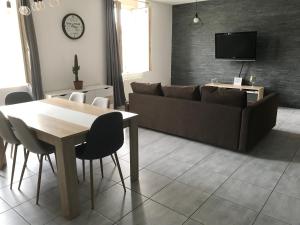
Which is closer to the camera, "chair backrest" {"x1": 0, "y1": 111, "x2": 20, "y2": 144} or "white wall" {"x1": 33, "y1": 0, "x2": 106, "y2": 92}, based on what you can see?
"chair backrest" {"x1": 0, "y1": 111, "x2": 20, "y2": 144}

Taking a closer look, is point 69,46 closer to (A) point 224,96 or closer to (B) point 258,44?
(A) point 224,96

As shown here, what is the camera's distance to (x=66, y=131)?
6.53ft

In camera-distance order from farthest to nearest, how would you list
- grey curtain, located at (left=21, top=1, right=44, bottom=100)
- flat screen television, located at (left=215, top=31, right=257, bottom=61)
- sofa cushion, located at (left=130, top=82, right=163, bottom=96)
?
flat screen television, located at (left=215, top=31, right=257, bottom=61)
grey curtain, located at (left=21, top=1, right=44, bottom=100)
sofa cushion, located at (left=130, top=82, right=163, bottom=96)

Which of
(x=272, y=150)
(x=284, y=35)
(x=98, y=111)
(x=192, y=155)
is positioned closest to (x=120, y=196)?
(x=98, y=111)

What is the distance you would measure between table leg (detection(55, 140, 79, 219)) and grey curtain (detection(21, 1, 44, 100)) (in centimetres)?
275

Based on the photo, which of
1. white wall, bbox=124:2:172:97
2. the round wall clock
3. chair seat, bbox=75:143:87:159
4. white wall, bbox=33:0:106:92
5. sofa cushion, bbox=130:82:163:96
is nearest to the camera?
chair seat, bbox=75:143:87:159

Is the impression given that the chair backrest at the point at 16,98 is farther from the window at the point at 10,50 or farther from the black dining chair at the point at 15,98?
the window at the point at 10,50

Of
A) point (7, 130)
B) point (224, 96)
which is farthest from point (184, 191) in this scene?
point (7, 130)

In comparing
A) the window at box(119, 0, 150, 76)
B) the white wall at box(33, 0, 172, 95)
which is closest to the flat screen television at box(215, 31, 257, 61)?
the window at box(119, 0, 150, 76)

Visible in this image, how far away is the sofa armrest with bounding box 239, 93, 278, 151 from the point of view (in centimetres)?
313

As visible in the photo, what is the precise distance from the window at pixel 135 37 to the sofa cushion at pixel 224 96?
10.1 ft

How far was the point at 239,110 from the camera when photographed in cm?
315

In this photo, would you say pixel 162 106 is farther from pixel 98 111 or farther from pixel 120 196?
pixel 120 196

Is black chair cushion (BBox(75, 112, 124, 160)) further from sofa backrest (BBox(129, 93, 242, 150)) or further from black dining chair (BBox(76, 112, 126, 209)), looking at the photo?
sofa backrest (BBox(129, 93, 242, 150))
